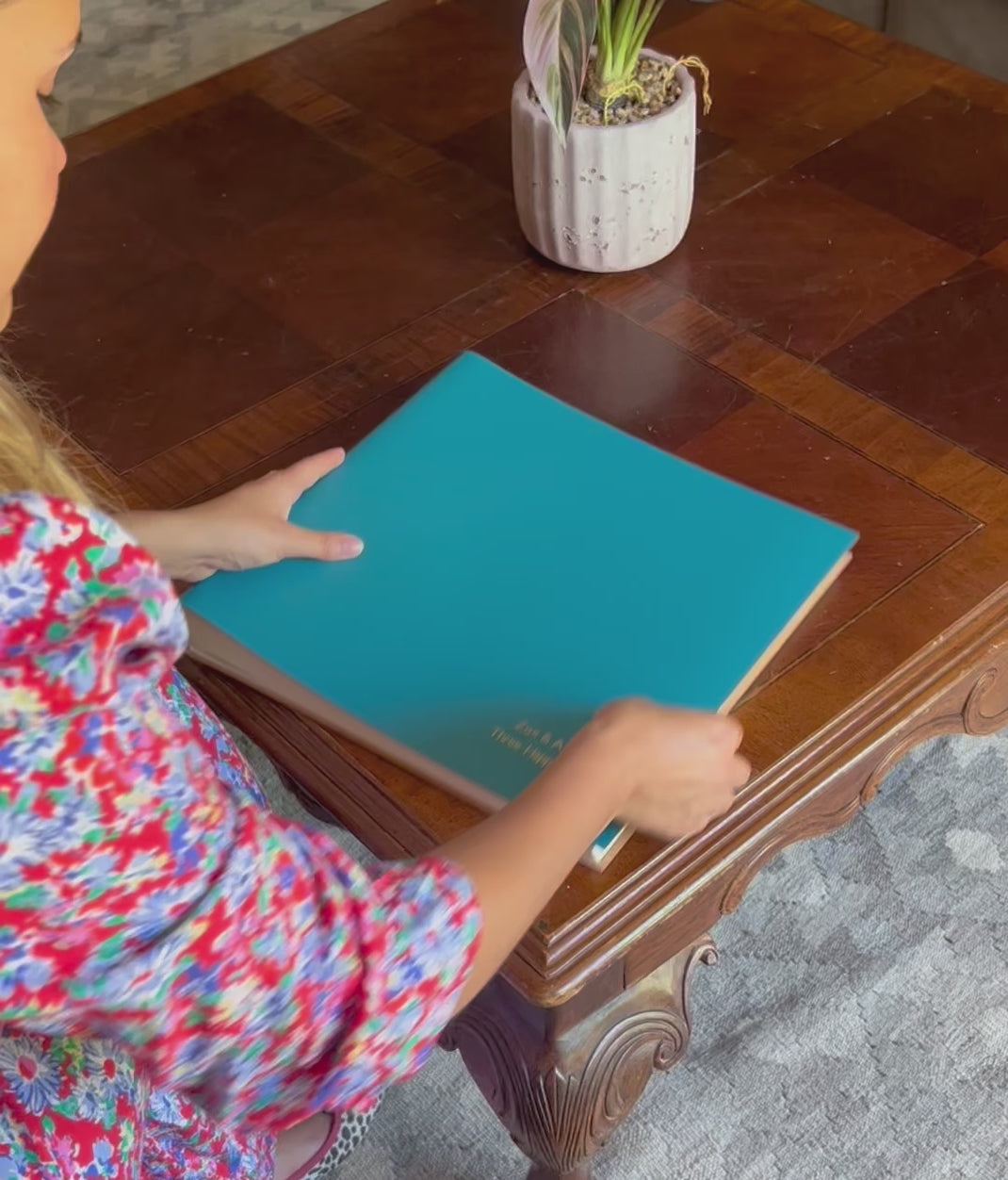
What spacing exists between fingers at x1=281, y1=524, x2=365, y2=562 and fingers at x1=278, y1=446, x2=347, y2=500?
0.16 ft

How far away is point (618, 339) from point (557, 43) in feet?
0.75

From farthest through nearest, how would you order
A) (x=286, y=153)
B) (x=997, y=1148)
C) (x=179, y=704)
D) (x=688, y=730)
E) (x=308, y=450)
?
1. (x=286, y=153)
2. (x=997, y=1148)
3. (x=308, y=450)
4. (x=179, y=704)
5. (x=688, y=730)

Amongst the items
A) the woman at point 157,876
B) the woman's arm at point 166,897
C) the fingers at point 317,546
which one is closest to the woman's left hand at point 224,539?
the fingers at point 317,546

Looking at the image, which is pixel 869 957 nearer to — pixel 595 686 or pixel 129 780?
pixel 595 686

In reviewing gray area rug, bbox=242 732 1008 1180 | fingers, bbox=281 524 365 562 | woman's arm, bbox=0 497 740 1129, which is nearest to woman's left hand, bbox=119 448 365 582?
fingers, bbox=281 524 365 562

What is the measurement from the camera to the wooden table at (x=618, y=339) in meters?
0.80

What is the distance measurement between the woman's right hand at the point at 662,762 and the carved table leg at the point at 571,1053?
148mm

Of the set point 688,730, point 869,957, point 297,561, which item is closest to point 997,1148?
point 869,957

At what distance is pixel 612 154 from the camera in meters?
1.02

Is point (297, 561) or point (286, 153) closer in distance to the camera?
point (297, 561)

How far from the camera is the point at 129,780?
0.53 m

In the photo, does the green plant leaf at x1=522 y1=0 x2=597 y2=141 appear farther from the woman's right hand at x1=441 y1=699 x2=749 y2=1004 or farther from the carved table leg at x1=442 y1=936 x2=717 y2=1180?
the carved table leg at x1=442 y1=936 x2=717 y2=1180

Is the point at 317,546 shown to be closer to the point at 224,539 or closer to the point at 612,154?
the point at 224,539

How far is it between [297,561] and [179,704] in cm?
12
